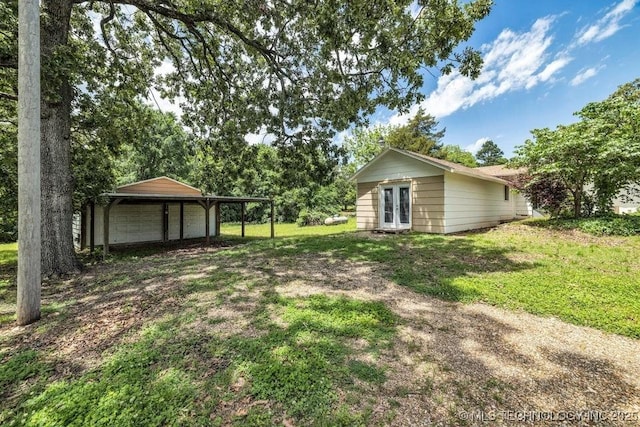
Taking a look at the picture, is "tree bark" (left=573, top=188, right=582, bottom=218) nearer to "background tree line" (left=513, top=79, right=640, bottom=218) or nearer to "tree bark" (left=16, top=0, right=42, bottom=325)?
"background tree line" (left=513, top=79, right=640, bottom=218)

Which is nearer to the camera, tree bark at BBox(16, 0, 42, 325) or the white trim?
tree bark at BBox(16, 0, 42, 325)

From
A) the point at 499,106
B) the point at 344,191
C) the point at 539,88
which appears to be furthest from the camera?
the point at 344,191

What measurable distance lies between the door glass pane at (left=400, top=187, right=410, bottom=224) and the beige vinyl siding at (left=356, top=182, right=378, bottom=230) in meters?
1.15

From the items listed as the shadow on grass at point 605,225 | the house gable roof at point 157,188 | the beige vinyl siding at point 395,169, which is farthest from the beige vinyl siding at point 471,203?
the house gable roof at point 157,188

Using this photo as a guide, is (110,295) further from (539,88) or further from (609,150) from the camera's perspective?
(539,88)

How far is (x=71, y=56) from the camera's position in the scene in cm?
502

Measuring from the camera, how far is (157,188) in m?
13.6

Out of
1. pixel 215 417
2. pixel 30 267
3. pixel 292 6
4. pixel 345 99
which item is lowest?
pixel 215 417

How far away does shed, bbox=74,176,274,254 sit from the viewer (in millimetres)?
11398

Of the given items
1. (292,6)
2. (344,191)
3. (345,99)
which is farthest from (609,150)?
(344,191)

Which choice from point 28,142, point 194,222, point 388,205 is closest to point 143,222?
point 194,222

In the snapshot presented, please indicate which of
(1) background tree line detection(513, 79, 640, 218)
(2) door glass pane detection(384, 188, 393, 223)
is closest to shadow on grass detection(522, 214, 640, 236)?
(1) background tree line detection(513, 79, 640, 218)

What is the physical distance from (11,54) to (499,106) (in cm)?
2688

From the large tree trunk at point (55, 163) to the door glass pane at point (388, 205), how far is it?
9.85 metres
